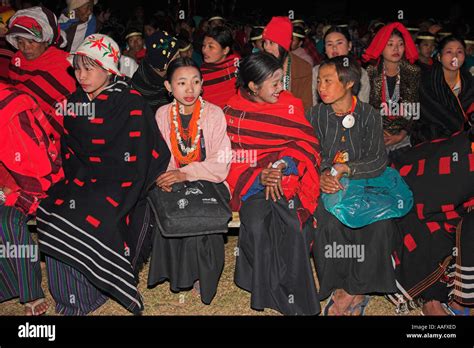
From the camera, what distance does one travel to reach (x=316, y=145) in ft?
12.3

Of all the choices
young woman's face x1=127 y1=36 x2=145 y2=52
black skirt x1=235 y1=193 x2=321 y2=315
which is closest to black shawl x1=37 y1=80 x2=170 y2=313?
black skirt x1=235 y1=193 x2=321 y2=315

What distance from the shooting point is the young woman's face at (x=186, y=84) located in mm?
3693

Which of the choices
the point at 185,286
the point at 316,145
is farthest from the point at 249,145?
the point at 185,286

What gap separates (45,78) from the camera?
4543 millimetres

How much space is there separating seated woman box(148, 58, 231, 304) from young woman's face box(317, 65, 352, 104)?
778mm

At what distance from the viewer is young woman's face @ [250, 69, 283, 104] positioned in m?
3.76

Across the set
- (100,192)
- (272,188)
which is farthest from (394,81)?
(100,192)

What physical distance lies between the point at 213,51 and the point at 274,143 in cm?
183

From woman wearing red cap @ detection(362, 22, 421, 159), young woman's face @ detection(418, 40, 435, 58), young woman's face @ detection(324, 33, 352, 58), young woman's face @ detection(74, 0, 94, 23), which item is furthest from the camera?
young woman's face @ detection(74, 0, 94, 23)

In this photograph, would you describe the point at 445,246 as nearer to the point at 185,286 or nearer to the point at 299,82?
the point at 185,286

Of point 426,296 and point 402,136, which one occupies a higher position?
point 402,136

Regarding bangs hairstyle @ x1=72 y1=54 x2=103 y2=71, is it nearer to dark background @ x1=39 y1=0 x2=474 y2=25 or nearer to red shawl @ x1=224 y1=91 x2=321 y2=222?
red shawl @ x1=224 y1=91 x2=321 y2=222

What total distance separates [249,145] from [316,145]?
494 millimetres

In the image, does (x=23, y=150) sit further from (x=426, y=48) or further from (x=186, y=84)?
(x=426, y=48)
